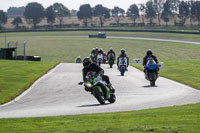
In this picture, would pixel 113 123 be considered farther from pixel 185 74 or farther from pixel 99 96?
pixel 185 74

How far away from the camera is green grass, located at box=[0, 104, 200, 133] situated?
29.4 ft

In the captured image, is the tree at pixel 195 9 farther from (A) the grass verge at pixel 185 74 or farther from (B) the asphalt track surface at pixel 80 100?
(B) the asphalt track surface at pixel 80 100

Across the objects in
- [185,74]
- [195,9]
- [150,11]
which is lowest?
[185,74]

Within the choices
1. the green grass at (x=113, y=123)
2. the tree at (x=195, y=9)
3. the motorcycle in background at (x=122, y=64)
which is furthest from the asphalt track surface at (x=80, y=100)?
the tree at (x=195, y=9)

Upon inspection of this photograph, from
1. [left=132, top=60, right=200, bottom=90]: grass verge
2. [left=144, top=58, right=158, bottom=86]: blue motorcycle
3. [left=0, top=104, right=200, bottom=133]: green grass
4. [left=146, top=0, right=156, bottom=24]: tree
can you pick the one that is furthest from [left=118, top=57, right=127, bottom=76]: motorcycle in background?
[left=146, top=0, right=156, bottom=24]: tree

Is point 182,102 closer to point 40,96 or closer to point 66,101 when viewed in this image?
point 66,101

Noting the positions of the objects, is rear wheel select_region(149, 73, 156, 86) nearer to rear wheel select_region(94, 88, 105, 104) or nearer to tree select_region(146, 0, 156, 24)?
rear wheel select_region(94, 88, 105, 104)

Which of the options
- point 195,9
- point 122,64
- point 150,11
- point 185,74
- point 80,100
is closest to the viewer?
point 80,100

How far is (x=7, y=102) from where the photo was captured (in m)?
17.3

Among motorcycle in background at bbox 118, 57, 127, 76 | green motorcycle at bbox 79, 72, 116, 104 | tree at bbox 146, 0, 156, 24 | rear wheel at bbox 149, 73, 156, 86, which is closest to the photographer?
green motorcycle at bbox 79, 72, 116, 104

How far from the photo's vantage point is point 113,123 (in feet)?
32.6

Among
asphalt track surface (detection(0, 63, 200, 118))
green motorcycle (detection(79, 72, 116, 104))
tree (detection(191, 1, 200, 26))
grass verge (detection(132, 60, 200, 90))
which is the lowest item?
grass verge (detection(132, 60, 200, 90))

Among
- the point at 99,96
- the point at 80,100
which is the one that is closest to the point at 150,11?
the point at 80,100

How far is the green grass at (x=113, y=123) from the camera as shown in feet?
29.4
